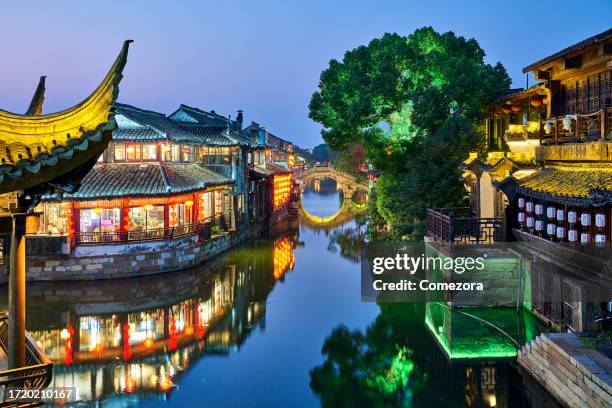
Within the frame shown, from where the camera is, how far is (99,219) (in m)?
24.5

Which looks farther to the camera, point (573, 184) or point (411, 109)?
point (411, 109)

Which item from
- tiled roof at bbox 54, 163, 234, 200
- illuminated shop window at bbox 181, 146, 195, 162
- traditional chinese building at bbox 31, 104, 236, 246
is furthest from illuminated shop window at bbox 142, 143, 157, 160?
illuminated shop window at bbox 181, 146, 195, 162

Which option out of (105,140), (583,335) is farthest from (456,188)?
(105,140)

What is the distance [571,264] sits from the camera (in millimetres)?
12570

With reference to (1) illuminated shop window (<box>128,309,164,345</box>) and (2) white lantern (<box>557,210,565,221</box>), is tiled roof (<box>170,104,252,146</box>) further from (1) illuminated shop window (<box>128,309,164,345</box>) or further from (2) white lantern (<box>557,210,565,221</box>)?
(2) white lantern (<box>557,210,565,221</box>)

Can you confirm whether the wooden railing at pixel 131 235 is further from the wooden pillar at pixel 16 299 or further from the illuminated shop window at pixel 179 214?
the wooden pillar at pixel 16 299

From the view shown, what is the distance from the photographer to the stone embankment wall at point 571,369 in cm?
916

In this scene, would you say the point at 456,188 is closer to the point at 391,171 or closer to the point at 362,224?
the point at 391,171

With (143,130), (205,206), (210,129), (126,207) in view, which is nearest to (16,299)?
(126,207)

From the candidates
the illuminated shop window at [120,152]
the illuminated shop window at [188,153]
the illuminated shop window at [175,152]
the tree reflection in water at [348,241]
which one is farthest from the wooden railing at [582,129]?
the illuminated shop window at [188,153]

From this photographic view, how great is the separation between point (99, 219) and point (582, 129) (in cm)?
1808

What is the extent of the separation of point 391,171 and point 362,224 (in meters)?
14.7

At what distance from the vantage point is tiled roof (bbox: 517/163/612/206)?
36.3 ft

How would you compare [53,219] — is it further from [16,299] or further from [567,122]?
[567,122]
